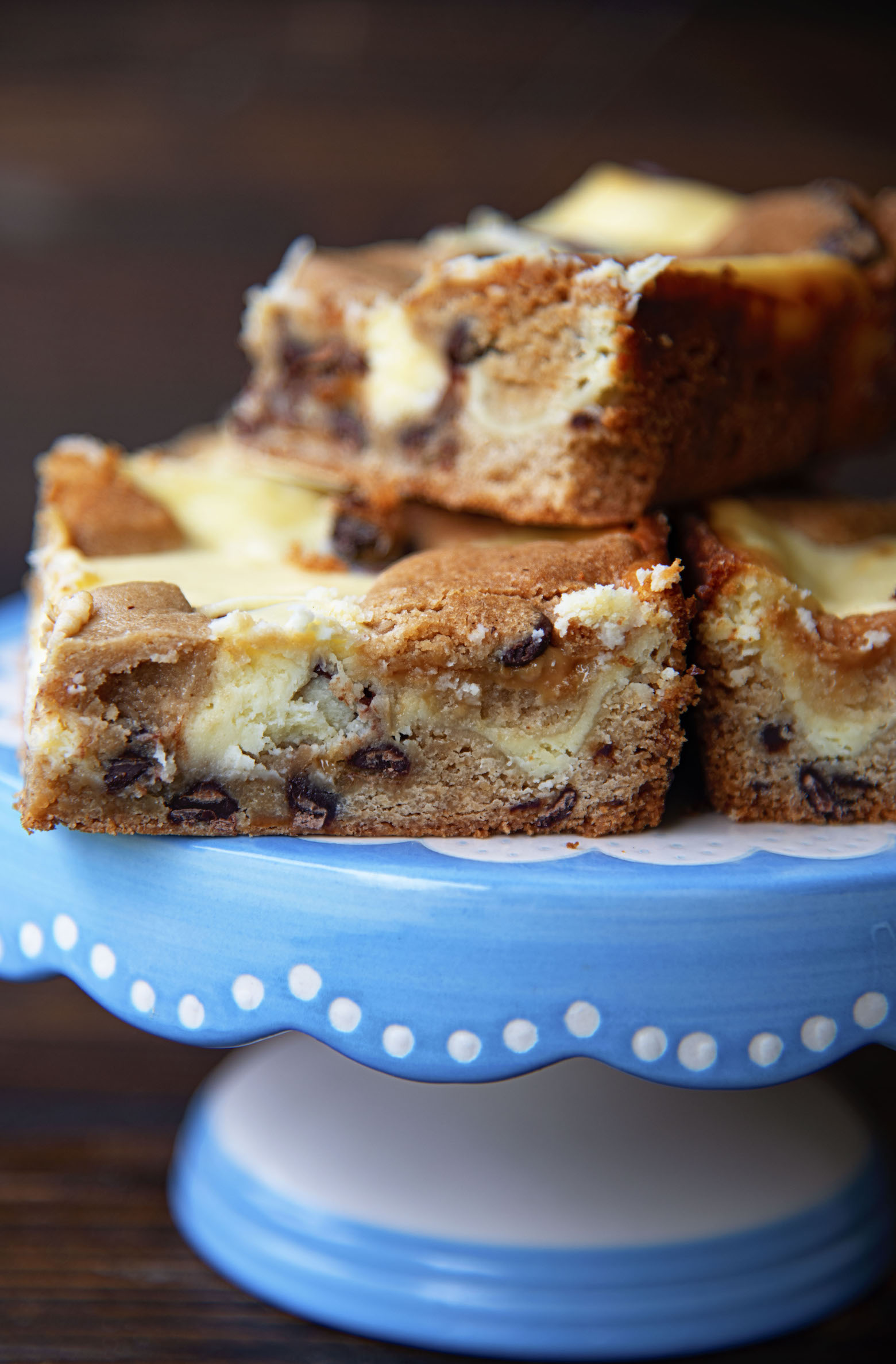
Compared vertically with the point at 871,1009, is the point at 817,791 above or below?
above

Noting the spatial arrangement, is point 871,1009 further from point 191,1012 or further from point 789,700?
point 191,1012

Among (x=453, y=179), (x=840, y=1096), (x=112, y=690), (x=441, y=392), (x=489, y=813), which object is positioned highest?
(x=453, y=179)

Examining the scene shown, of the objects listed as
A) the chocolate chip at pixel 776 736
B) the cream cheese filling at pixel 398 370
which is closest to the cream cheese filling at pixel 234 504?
the cream cheese filling at pixel 398 370

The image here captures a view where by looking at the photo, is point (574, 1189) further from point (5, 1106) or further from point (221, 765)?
point (5, 1106)

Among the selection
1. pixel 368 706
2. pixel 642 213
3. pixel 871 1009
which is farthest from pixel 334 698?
pixel 642 213

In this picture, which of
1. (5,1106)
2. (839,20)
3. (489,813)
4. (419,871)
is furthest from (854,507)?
(839,20)
